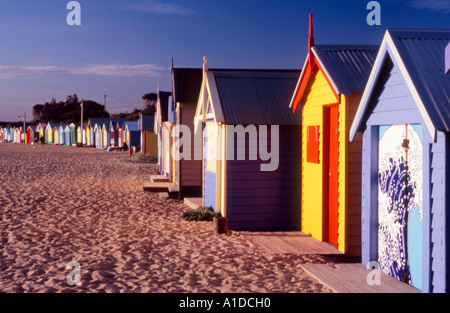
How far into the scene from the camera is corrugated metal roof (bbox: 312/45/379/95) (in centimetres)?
863

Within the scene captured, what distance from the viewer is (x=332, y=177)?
9383 millimetres

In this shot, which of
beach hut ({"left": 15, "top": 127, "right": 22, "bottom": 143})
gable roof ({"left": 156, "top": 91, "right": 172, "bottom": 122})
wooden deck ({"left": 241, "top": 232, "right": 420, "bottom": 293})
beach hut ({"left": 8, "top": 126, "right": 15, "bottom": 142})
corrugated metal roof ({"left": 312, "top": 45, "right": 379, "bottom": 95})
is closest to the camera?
wooden deck ({"left": 241, "top": 232, "right": 420, "bottom": 293})

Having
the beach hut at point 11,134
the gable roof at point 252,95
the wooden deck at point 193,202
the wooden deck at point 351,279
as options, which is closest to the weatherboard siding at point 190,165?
the wooden deck at point 193,202

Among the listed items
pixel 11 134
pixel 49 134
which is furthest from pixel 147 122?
pixel 11 134

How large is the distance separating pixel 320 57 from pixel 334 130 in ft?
4.10

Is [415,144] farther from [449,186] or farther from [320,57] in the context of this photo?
[320,57]

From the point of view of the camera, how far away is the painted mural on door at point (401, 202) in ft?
20.7

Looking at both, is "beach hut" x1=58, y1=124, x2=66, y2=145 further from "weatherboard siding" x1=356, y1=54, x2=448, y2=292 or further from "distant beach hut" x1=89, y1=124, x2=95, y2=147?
"weatherboard siding" x1=356, y1=54, x2=448, y2=292

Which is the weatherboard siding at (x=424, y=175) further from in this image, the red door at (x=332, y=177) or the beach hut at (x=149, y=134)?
the beach hut at (x=149, y=134)

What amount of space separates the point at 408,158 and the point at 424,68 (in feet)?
3.68

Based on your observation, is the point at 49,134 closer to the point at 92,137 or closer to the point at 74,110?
the point at 92,137

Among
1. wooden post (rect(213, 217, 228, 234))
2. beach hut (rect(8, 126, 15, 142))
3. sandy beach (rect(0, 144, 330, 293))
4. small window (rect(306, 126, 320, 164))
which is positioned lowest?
sandy beach (rect(0, 144, 330, 293))

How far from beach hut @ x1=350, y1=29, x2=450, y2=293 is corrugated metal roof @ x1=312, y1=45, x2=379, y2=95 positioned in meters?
1.10

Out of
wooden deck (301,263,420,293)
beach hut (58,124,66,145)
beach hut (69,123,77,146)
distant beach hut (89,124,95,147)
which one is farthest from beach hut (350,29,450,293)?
beach hut (58,124,66,145)
